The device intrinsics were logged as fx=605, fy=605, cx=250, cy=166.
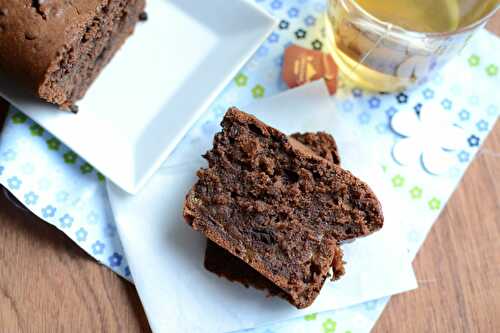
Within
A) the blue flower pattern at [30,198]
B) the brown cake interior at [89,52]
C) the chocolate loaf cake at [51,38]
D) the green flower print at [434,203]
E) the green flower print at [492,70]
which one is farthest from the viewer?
the green flower print at [492,70]

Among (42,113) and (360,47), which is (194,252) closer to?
(42,113)

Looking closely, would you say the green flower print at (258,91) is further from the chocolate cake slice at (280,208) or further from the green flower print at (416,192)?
the green flower print at (416,192)

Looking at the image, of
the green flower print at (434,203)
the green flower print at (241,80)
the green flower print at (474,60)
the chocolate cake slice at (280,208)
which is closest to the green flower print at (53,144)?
the chocolate cake slice at (280,208)

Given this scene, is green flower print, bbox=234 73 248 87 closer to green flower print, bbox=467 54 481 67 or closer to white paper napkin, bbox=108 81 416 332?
white paper napkin, bbox=108 81 416 332

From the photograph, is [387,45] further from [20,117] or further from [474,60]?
[20,117]

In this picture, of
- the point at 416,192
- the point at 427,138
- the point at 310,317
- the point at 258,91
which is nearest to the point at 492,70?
the point at 427,138

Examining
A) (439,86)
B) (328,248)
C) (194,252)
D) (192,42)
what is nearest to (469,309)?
(328,248)
